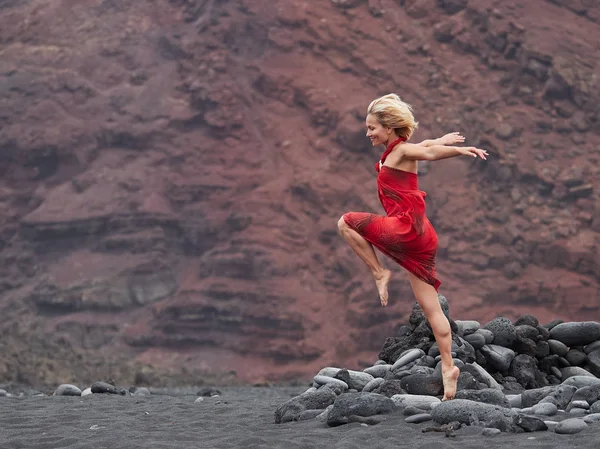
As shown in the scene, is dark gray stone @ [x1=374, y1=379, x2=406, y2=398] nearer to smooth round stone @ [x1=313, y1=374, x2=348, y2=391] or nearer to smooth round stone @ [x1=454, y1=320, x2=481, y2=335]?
smooth round stone @ [x1=313, y1=374, x2=348, y2=391]

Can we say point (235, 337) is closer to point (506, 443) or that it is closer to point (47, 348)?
point (47, 348)

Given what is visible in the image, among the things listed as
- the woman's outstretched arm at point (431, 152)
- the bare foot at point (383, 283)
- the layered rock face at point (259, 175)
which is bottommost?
the layered rock face at point (259, 175)

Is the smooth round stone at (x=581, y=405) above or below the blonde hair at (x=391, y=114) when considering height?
below

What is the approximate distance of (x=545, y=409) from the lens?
7.06 m

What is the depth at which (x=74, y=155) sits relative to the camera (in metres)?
32.0

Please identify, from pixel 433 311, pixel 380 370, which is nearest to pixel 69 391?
pixel 380 370

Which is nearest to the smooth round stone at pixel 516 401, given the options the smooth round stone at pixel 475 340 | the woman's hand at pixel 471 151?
the smooth round stone at pixel 475 340

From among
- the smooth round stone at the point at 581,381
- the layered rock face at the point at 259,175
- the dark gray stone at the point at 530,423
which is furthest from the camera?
the layered rock face at the point at 259,175

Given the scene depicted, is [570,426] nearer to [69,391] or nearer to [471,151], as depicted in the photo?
[471,151]

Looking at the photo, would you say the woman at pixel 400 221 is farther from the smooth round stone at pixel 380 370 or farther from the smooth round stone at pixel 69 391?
the smooth round stone at pixel 69 391

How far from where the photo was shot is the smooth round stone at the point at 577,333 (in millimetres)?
9719

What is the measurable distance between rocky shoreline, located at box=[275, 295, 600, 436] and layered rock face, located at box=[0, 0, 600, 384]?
1644cm

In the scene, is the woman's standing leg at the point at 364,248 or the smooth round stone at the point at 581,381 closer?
the woman's standing leg at the point at 364,248

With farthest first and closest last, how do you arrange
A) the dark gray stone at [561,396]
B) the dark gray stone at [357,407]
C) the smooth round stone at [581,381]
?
1. the smooth round stone at [581,381]
2. the dark gray stone at [561,396]
3. the dark gray stone at [357,407]
